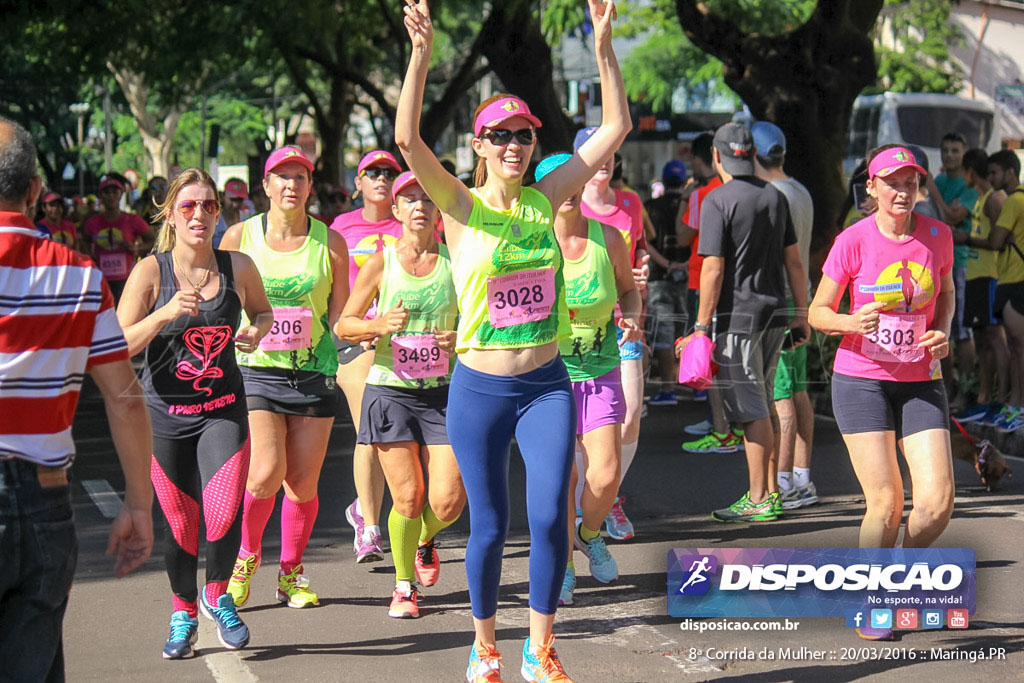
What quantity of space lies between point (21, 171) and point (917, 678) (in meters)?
3.53

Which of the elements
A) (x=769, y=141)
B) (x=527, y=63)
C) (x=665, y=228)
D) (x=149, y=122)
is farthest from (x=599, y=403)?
(x=149, y=122)

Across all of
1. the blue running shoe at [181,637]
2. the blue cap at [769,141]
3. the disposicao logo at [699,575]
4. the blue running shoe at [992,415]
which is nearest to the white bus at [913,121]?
the blue running shoe at [992,415]

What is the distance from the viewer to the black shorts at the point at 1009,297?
10.8 metres

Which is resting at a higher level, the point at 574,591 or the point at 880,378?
the point at 880,378

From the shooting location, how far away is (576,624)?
586cm

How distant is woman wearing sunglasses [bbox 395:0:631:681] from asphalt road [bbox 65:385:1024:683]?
45cm

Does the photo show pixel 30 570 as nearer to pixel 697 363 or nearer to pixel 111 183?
pixel 697 363

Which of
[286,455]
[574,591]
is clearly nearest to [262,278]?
[286,455]

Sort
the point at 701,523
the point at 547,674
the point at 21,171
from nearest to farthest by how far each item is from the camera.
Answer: the point at 21,171, the point at 547,674, the point at 701,523

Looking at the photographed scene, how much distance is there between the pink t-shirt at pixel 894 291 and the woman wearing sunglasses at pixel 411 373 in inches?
69.5

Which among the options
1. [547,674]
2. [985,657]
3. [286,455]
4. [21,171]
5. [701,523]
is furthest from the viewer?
[701,523]

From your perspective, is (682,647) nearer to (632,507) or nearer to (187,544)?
(187,544)

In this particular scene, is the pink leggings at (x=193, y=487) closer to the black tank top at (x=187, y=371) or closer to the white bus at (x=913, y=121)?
the black tank top at (x=187, y=371)

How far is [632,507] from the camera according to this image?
27.5 ft
